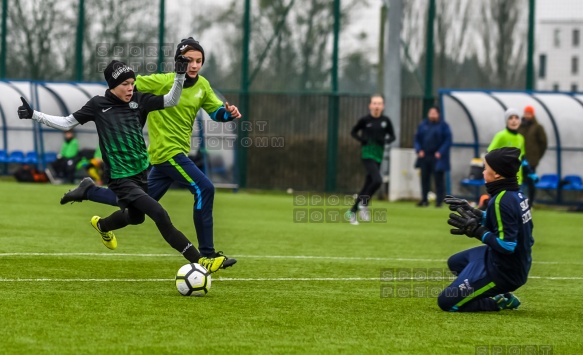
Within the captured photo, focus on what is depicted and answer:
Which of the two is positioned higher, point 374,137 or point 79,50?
point 79,50

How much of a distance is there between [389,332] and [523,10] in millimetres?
22868

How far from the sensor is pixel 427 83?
2925cm

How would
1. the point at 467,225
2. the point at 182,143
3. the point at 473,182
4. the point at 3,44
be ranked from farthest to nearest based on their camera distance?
the point at 3,44 < the point at 473,182 < the point at 182,143 < the point at 467,225

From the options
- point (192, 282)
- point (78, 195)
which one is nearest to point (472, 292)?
point (192, 282)

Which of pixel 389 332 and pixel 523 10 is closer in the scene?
pixel 389 332

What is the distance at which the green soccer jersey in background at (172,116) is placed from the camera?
10.6 metres

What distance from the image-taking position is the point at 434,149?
24750mm

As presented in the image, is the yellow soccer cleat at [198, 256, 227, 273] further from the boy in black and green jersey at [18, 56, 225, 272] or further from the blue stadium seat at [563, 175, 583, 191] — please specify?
the blue stadium seat at [563, 175, 583, 191]

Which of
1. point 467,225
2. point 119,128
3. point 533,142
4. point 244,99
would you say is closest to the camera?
point 467,225

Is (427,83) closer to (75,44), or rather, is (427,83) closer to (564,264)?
(75,44)

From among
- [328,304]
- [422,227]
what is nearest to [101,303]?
[328,304]

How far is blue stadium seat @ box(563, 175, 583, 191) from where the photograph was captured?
83.7 feet

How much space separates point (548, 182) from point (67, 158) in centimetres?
1210

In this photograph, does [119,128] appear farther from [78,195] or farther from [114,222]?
[78,195]
